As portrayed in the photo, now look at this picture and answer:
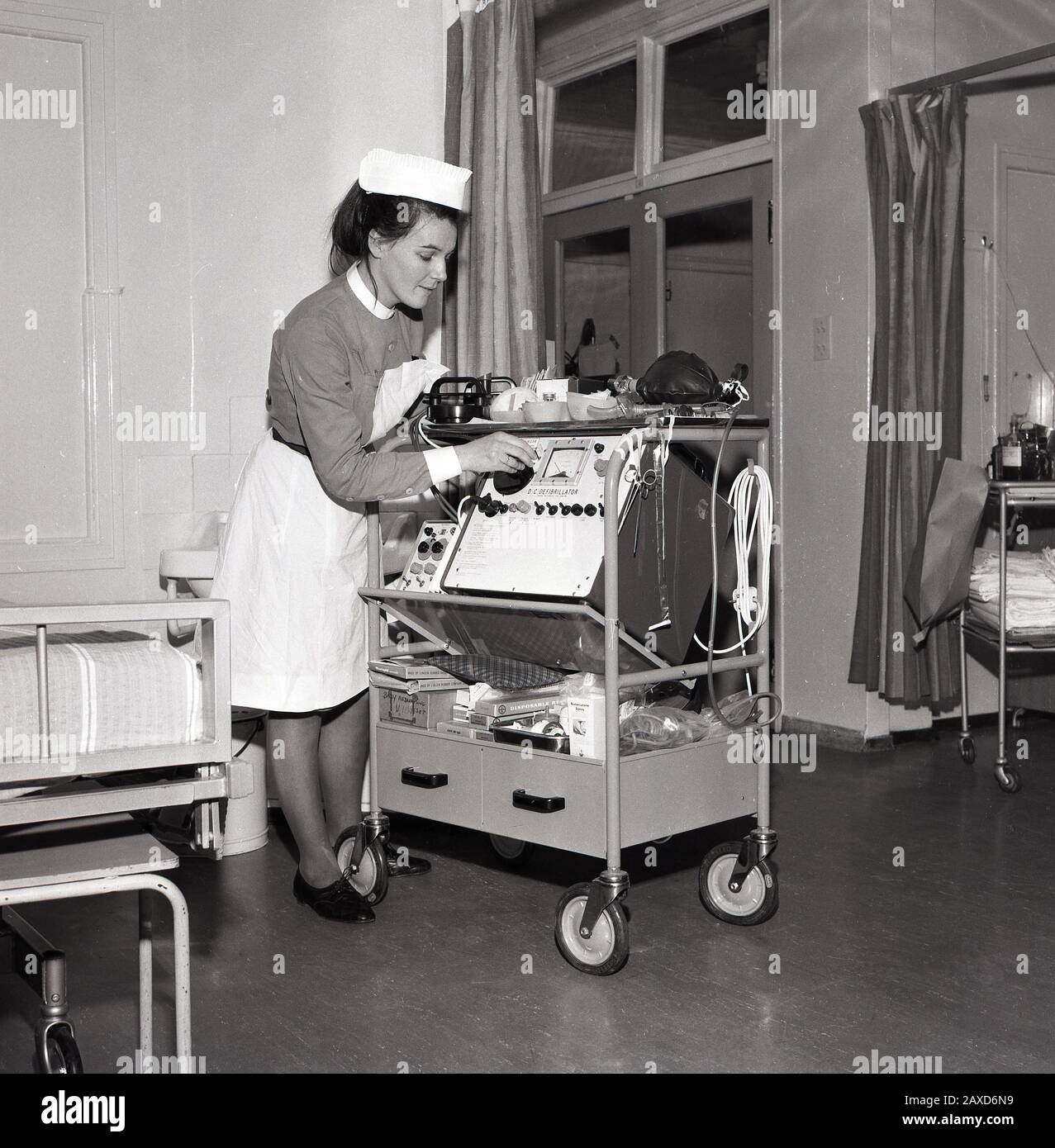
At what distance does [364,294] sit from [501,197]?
87 cm

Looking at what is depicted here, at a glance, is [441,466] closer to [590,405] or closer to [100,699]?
[590,405]

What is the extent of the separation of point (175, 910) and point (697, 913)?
1.29 metres

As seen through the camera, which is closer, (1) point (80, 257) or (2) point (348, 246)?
(2) point (348, 246)

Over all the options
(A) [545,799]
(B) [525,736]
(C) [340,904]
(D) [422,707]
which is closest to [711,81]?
(D) [422,707]

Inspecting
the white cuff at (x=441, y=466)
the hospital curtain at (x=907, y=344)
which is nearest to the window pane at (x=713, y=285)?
the hospital curtain at (x=907, y=344)

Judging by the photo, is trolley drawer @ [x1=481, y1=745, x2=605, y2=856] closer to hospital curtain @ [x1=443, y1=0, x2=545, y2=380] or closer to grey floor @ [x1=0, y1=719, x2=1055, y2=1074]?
Answer: grey floor @ [x1=0, y1=719, x2=1055, y2=1074]

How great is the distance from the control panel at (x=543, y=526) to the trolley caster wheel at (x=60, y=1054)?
3.47 ft

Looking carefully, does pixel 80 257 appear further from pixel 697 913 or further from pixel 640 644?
pixel 697 913

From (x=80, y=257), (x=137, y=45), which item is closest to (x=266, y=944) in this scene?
(x=80, y=257)

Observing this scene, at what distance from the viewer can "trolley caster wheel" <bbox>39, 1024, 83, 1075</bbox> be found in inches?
67.1

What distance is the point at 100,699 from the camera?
1.68 m

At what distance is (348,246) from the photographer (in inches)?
104
